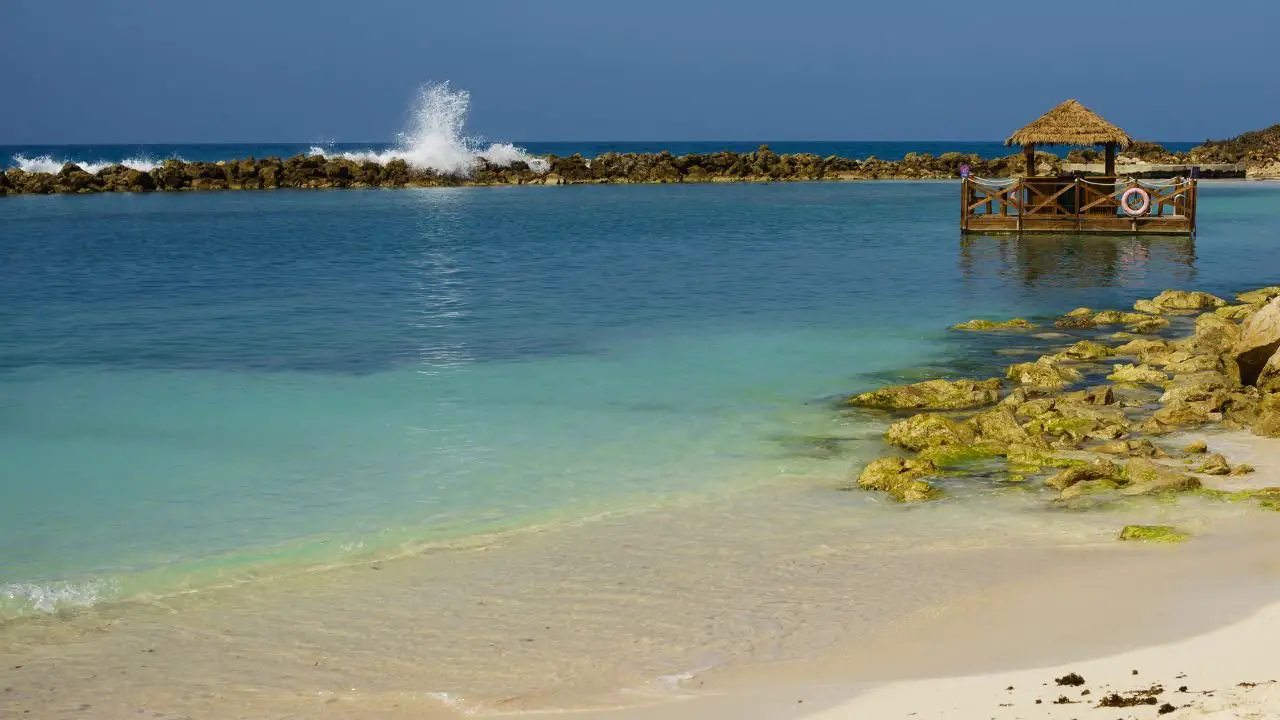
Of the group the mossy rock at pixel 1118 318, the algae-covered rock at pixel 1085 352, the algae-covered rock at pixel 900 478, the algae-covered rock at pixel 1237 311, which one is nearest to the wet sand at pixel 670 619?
the algae-covered rock at pixel 900 478

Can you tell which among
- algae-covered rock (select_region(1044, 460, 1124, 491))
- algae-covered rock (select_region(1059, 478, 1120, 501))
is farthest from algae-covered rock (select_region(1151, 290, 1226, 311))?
algae-covered rock (select_region(1059, 478, 1120, 501))

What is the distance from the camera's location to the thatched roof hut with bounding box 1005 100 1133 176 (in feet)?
105

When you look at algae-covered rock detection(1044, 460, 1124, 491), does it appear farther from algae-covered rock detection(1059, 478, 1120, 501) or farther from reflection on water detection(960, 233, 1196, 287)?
reflection on water detection(960, 233, 1196, 287)

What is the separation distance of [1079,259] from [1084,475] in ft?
63.5

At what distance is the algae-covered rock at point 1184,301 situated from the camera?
66.0 ft

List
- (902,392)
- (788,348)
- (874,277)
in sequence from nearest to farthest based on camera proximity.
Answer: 1. (902,392)
2. (788,348)
3. (874,277)

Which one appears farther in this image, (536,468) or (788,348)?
(788,348)

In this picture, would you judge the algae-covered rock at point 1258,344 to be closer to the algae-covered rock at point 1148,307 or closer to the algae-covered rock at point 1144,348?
the algae-covered rock at point 1144,348

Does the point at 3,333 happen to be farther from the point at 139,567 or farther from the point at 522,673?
the point at 522,673

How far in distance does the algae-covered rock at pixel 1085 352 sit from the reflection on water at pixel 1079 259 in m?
7.79

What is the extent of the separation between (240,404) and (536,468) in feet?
14.7

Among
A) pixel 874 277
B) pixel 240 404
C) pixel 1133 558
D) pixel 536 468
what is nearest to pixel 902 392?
pixel 536 468

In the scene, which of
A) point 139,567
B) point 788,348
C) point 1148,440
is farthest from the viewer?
point 788,348

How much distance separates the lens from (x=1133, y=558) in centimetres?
844
